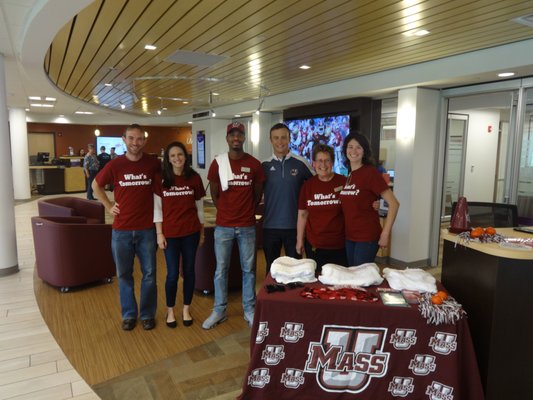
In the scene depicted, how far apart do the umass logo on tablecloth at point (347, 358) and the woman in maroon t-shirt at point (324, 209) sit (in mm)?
1001

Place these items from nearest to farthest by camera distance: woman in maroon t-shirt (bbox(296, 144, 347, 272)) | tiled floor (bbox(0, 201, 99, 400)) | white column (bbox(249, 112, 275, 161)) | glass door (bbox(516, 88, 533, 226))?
1. tiled floor (bbox(0, 201, 99, 400))
2. woman in maroon t-shirt (bbox(296, 144, 347, 272))
3. glass door (bbox(516, 88, 533, 226))
4. white column (bbox(249, 112, 275, 161))

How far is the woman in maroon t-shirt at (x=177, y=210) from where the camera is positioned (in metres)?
3.32

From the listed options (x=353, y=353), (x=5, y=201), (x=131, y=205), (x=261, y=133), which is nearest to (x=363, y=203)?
(x=353, y=353)

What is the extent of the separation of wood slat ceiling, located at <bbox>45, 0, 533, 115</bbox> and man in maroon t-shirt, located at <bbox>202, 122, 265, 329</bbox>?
1.01m

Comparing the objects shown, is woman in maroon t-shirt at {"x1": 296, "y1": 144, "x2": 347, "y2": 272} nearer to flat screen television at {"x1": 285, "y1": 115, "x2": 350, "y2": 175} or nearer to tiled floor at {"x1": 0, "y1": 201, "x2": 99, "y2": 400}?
tiled floor at {"x1": 0, "y1": 201, "x2": 99, "y2": 400}

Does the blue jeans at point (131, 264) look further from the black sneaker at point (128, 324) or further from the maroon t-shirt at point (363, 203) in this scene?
the maroon t-shirt at point (363, 203)

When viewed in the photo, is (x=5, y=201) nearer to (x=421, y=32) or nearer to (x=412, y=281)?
(x=412, y=281)

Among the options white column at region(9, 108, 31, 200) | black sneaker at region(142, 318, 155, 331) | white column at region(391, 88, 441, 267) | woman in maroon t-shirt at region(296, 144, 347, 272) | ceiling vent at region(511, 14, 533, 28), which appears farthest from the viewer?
white column at region(9, 108, 31, 200)

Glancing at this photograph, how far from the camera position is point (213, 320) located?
3.55 meters

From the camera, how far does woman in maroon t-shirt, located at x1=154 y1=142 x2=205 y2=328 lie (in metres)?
3.32

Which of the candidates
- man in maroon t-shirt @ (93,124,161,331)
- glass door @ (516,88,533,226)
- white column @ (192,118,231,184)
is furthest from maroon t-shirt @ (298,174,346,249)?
white column @ (192,118,231,184)

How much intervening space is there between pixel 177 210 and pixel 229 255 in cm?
60

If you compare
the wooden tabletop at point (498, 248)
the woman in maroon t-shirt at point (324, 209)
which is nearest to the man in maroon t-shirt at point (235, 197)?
the woman in maroon t-shirt at point (324, 209)

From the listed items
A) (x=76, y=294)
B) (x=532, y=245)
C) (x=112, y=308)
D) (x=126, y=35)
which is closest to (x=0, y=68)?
(x=126, y=35)
